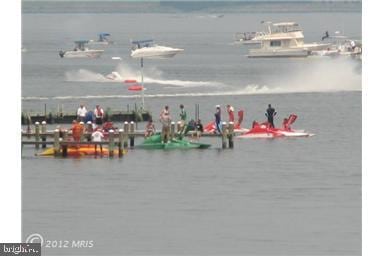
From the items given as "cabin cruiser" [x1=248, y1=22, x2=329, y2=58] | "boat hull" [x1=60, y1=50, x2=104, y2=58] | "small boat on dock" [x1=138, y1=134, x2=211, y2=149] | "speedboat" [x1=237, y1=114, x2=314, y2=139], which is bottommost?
"small boat on dock" [x1=138, y1=134, x2=211, y2=149]

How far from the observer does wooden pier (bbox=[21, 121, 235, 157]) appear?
5253 centimetres

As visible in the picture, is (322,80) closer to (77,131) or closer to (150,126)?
(150,126)

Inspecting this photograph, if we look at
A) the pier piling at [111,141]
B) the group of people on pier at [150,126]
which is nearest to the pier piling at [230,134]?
the group of people on pier at [150,126]

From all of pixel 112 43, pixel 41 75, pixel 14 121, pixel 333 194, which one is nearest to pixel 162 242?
pixel 14 121

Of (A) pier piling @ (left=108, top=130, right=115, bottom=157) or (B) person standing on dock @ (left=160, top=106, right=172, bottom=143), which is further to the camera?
(B) person standing on dock @ (left=160, top=106, right=172, bottom=143)

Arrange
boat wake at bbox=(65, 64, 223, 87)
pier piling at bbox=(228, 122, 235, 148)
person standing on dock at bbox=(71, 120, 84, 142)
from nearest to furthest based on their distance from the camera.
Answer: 1. person standing on dock at bbox=(71, 120, 84, 142)
2. pier piling at bbox=(228, 122, 235, 148)
3. boat wake at bbox=(65, 64, 223, 87)

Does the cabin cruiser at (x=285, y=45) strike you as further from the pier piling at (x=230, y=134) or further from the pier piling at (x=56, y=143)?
the pier piling at (x=56, y=143)

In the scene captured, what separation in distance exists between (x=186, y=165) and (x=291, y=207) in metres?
9.72

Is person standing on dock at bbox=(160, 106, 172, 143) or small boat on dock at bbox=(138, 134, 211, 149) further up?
person standing on dock at bbox=(160, 106, 172, 143)

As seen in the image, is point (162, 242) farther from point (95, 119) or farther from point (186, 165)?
point (95, 119)

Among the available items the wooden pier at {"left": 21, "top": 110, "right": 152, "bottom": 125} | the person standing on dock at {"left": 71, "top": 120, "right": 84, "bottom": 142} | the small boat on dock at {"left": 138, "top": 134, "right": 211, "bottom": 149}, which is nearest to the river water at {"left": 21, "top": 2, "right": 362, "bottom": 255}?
the small boat on dock at {"left": 138, "top": 134, "right": 211, "bottom": 149}

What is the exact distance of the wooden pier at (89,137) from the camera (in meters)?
52.5

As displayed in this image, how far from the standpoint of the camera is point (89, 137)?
53.4 metres

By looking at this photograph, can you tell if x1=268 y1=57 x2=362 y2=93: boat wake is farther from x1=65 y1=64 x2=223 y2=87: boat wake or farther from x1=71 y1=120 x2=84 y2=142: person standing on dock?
x1=71 y1=120 x2=84 y2=142: person standing on dock
